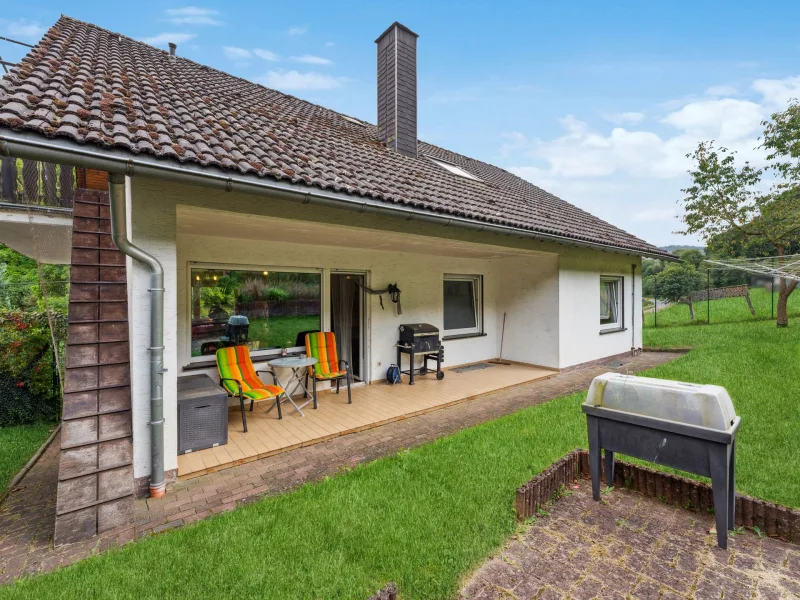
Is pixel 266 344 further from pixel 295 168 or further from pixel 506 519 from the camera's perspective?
pixel 506 519

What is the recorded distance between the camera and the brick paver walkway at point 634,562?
226 cm

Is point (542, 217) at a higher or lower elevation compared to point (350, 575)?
higher

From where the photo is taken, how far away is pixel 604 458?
11.7 feet

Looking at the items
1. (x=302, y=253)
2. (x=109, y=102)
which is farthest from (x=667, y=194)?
(x=109, y=102)

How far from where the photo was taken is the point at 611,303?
1038 centimetres

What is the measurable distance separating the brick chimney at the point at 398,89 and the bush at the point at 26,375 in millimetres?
7744

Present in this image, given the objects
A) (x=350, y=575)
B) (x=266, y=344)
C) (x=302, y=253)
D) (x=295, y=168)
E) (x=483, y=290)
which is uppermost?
(x=295, y=168)

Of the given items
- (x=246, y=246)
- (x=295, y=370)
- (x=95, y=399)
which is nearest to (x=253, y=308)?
(x=246, y=246)

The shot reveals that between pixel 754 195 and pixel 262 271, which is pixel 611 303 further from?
pixel 754 195

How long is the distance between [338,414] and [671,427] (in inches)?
164

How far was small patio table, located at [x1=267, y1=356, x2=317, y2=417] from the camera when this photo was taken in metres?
5.62

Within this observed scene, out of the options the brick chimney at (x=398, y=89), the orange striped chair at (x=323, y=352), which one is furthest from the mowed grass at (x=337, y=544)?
the brick chimney at (x=398, y=89)

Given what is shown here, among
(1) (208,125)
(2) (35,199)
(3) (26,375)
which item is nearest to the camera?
(1) (208,125)

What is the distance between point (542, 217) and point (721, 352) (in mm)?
6033
